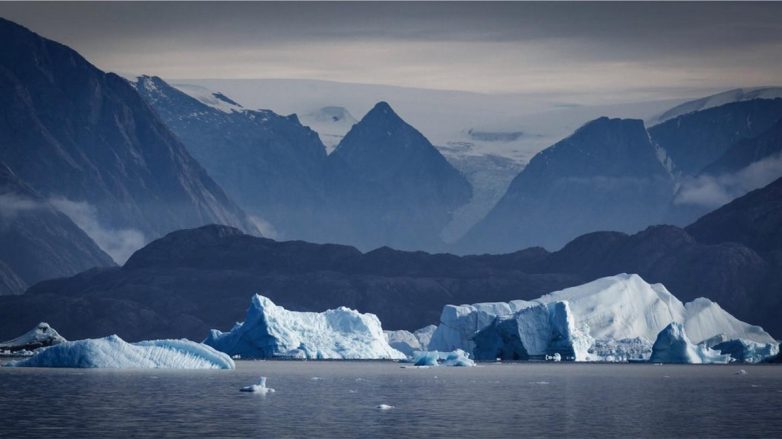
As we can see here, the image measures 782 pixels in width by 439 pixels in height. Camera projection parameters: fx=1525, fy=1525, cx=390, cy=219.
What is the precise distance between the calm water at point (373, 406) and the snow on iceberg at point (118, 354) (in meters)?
1.28

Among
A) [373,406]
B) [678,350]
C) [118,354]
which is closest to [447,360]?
[678,350]

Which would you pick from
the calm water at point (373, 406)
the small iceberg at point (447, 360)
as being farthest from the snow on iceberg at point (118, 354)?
the small iceberg at point (447, 360)

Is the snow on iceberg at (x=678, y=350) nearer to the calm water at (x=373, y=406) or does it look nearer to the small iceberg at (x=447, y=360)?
the small iceberg at (x=447, y=360)

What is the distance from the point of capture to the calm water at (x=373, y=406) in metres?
74.8

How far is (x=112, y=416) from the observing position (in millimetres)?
79438

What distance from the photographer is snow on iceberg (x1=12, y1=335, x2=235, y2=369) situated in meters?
132

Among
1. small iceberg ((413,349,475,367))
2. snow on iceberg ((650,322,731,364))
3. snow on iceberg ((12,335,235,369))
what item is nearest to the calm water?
snow on iceberg ((12,335,235,369))

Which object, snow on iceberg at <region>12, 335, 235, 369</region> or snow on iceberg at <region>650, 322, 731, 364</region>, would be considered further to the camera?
snow on iceberg at <region>650, 322, 731, 364</region>

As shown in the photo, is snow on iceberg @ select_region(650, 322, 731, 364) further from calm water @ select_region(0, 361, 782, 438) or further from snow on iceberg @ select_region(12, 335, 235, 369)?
snow on iceberg @ select_region(12, 335, 235, 369)

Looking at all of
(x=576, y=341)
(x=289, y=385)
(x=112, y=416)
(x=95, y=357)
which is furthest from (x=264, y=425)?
(x=576, y=341)

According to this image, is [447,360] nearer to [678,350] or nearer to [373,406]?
[678,350]

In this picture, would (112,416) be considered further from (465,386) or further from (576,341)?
(576,341)

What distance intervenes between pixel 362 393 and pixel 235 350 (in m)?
92.2

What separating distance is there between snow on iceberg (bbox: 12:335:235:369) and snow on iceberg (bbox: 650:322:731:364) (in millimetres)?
68106
